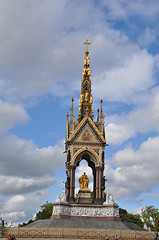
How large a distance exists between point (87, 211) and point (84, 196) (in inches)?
104

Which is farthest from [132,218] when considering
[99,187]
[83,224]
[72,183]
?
[83,224]

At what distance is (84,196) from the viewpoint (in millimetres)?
46219

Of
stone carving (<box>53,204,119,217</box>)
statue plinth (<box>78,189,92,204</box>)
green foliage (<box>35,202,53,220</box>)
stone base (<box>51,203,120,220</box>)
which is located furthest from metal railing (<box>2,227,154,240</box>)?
green foliage (<box>35,202,53,220</box>)

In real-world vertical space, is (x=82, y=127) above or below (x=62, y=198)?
above

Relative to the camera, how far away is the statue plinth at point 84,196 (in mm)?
45812

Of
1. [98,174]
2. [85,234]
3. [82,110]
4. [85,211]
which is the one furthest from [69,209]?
[82,110]

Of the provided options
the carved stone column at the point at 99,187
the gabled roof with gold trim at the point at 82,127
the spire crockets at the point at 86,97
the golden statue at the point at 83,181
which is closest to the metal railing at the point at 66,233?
the carved stone column at the point at 99,187

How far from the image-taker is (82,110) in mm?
49156

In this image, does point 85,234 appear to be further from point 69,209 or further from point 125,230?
point 69,209

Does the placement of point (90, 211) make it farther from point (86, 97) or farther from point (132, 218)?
point (132, 218)

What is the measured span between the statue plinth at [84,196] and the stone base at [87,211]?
1.67 m

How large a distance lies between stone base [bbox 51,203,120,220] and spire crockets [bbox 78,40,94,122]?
34.0 feet

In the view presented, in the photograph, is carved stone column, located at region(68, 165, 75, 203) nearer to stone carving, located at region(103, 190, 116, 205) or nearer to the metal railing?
stone carving, located at region(103, 190, 116, 205)

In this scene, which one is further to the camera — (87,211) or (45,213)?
(45,213)
